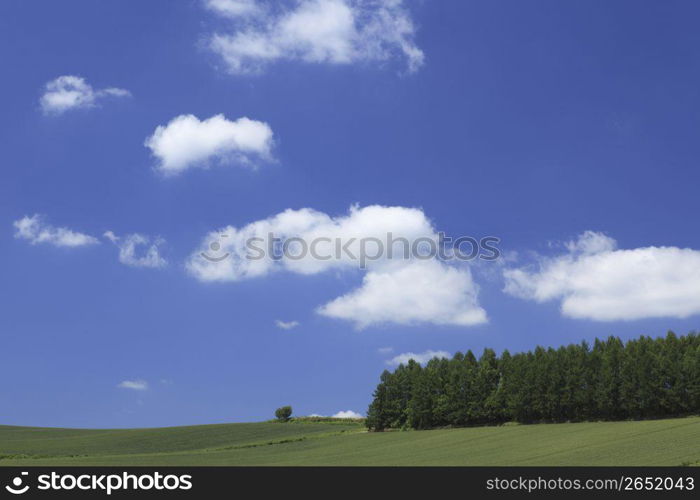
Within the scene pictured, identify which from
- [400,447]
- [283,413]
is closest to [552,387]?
[400,447]

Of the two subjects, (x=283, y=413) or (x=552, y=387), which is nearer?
A: (x=552, y=387)

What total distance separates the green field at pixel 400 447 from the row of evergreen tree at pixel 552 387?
5.86 metres

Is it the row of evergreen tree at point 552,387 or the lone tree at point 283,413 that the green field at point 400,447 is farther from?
the lone tree at point 283,413

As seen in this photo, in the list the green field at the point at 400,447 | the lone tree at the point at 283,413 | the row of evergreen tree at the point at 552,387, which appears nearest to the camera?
the green field at the point at 400,447

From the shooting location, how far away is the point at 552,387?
89.2m

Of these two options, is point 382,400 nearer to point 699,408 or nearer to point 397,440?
point 397,440

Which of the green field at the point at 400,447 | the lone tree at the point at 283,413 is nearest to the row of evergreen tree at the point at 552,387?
the green field at the point at 400,447

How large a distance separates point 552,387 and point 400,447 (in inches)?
1005

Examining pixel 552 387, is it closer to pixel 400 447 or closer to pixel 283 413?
pixel 400 447

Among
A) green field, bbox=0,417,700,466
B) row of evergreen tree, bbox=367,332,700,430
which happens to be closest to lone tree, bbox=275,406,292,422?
green field, bbox=0,417,700,466

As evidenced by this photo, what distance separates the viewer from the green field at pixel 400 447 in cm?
5475

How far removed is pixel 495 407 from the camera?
309 ft
